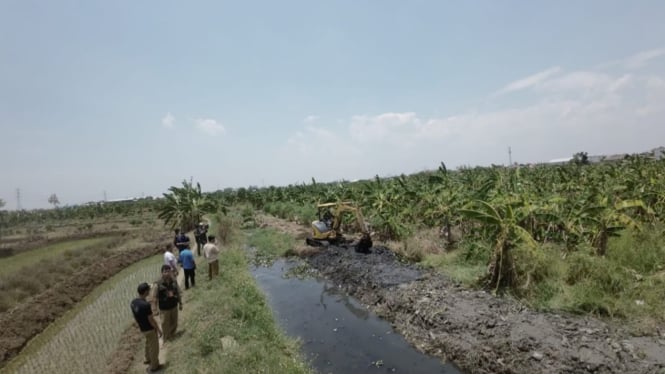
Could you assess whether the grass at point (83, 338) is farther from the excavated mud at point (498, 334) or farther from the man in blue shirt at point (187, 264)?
the excavated mud at point (498, 334)

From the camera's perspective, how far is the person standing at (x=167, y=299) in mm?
8352

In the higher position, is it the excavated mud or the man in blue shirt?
the man in blue shirt

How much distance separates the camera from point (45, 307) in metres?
12.8

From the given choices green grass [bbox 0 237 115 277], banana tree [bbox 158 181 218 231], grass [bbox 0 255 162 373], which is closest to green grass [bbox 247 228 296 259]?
banana tree [bbox 158 181 218 231]

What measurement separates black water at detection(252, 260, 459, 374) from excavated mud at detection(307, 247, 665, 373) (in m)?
0.44

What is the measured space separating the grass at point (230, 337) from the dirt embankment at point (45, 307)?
4482 millimetres

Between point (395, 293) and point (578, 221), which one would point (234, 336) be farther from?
point (578, 221)

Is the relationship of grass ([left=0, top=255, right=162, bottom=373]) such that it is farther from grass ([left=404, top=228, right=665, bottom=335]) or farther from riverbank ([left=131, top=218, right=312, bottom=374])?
grass ([left=404, top=228, right=665, bottom=335])

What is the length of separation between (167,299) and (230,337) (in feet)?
5.52

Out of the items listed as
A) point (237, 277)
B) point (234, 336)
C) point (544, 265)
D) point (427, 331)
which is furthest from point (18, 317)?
point (544, 265)

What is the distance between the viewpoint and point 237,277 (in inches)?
521

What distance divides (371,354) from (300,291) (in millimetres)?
5676

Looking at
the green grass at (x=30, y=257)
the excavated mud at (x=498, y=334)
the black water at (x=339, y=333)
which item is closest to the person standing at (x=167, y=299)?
the black water at (x=339, y=333)

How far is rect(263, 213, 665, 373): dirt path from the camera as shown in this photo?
6598 mm
